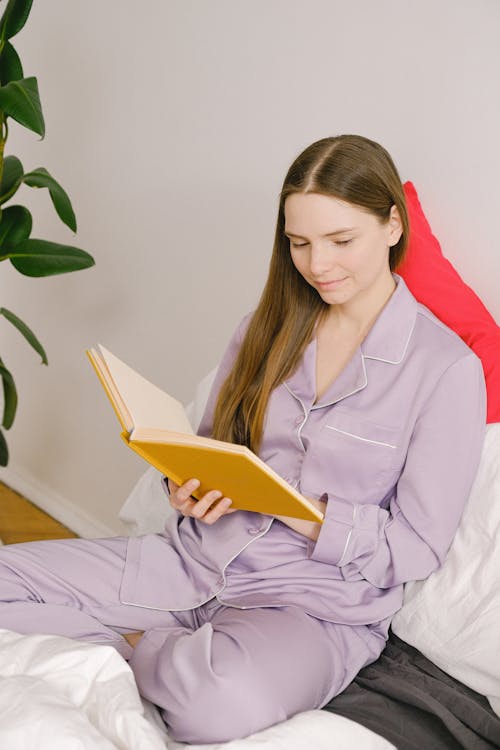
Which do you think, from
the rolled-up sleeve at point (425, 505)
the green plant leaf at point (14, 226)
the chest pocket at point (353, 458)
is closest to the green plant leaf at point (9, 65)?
the green plant leaf at point (14, 226)

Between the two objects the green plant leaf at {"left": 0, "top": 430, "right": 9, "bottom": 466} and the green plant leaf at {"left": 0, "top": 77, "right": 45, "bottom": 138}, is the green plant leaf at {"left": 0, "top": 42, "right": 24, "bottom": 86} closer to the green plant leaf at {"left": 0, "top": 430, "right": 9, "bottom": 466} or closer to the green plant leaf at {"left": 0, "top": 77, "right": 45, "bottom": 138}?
the green plant leaf at {"left": 0, "top": 77, "right": 45, "bottom": 138}

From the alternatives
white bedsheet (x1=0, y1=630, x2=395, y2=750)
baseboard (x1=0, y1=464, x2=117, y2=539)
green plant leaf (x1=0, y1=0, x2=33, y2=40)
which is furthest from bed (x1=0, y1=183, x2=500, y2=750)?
baseboard (x1=0, y1=464, x2=117, y2=539)

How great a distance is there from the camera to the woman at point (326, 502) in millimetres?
1494

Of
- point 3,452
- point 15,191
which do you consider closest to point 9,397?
point 3,452

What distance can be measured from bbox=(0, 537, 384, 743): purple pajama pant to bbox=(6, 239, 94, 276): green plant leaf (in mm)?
830

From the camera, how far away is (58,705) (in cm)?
113

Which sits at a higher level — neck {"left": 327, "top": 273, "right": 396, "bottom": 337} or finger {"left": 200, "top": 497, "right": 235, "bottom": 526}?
neck {"left": 327, "top": 273, "right": 396, "bottom": 337}

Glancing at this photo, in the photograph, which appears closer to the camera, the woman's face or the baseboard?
the woman's face

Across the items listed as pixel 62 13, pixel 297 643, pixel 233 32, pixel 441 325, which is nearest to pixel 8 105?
pixel 233 32

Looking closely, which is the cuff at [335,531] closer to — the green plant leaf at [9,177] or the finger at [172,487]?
the finger at [172,487]

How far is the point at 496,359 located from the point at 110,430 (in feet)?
4.75

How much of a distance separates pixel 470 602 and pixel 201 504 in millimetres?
430

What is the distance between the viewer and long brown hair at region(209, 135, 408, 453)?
1.54m

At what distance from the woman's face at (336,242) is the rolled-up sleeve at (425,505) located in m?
0.21
